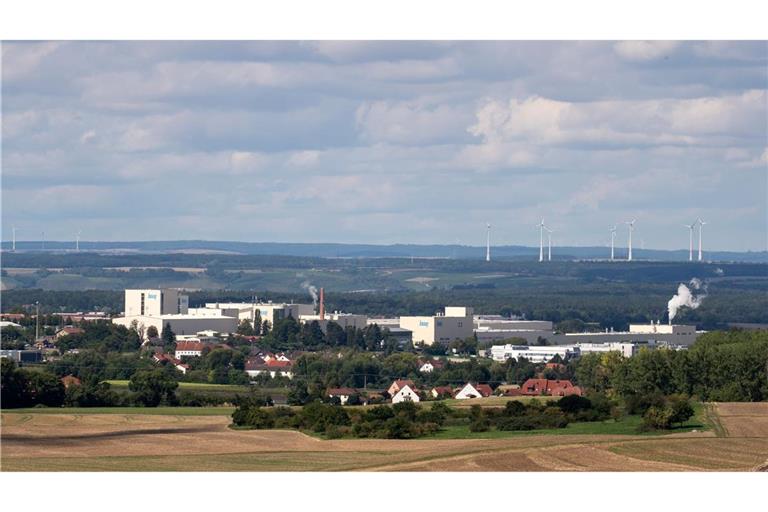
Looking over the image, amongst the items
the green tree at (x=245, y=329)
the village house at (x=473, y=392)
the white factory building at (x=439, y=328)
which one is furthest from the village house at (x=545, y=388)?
the white factory building at (x=439, y=328)

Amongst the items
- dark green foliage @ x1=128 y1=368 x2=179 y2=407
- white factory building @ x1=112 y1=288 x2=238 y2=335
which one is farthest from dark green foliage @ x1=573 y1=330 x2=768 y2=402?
white factory building @ x1=112 y1=288 x2=238 y2=335

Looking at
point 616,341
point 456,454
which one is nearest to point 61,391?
point 456,454

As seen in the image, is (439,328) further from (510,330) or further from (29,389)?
(29,389)

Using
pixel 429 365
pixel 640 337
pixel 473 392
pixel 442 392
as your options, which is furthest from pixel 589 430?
pixel 640 337

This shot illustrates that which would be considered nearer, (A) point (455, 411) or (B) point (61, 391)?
(A) point (455, 411)

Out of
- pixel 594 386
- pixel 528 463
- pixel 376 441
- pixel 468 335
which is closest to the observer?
pixel 528 463

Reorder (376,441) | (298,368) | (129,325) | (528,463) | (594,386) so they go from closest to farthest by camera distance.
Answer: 1. (528,463)
2. (376,441)
3. (594,386)
4. (298,368)
5. (129,325)

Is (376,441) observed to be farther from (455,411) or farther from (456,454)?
(455,411)

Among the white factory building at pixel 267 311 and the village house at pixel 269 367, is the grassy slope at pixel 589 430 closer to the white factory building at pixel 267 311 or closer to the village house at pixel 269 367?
the village house at pixel 269 367
